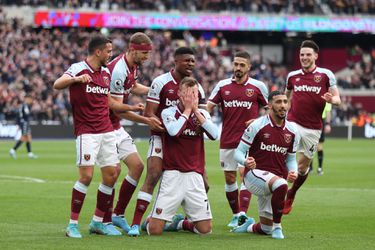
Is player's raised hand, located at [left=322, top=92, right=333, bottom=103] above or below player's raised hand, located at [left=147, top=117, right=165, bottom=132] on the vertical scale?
above

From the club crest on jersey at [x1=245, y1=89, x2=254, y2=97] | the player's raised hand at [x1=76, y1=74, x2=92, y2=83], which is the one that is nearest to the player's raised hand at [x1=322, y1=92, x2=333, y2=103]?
the club crest on jersey at [x1=245, y1=89, x2=254, y2=97]

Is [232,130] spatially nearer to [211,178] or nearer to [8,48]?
[211,178]

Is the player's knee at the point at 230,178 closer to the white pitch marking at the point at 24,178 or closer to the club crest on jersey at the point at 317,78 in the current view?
the club crest on jersey at the point at 317,78

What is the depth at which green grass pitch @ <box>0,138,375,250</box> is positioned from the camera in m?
11.8

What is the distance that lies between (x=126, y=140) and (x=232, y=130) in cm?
191

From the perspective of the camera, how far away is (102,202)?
507 inches

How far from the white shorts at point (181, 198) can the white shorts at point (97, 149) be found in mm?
781

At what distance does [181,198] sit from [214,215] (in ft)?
9.13

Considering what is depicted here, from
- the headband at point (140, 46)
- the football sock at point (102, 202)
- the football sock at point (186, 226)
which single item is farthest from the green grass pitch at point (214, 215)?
the headband at point (140, 46)

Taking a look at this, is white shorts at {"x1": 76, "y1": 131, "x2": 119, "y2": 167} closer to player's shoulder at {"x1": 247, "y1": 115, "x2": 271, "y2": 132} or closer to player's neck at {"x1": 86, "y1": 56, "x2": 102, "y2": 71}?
player's neck at {"x1": 86, "y1": 56, "x2": 102, "y2": 71}

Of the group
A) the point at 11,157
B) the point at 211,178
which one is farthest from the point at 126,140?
the point at 11,157

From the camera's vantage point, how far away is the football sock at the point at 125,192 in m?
13.4

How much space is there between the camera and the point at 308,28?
60.9 metres

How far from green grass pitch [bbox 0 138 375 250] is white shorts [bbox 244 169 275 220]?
39cm
